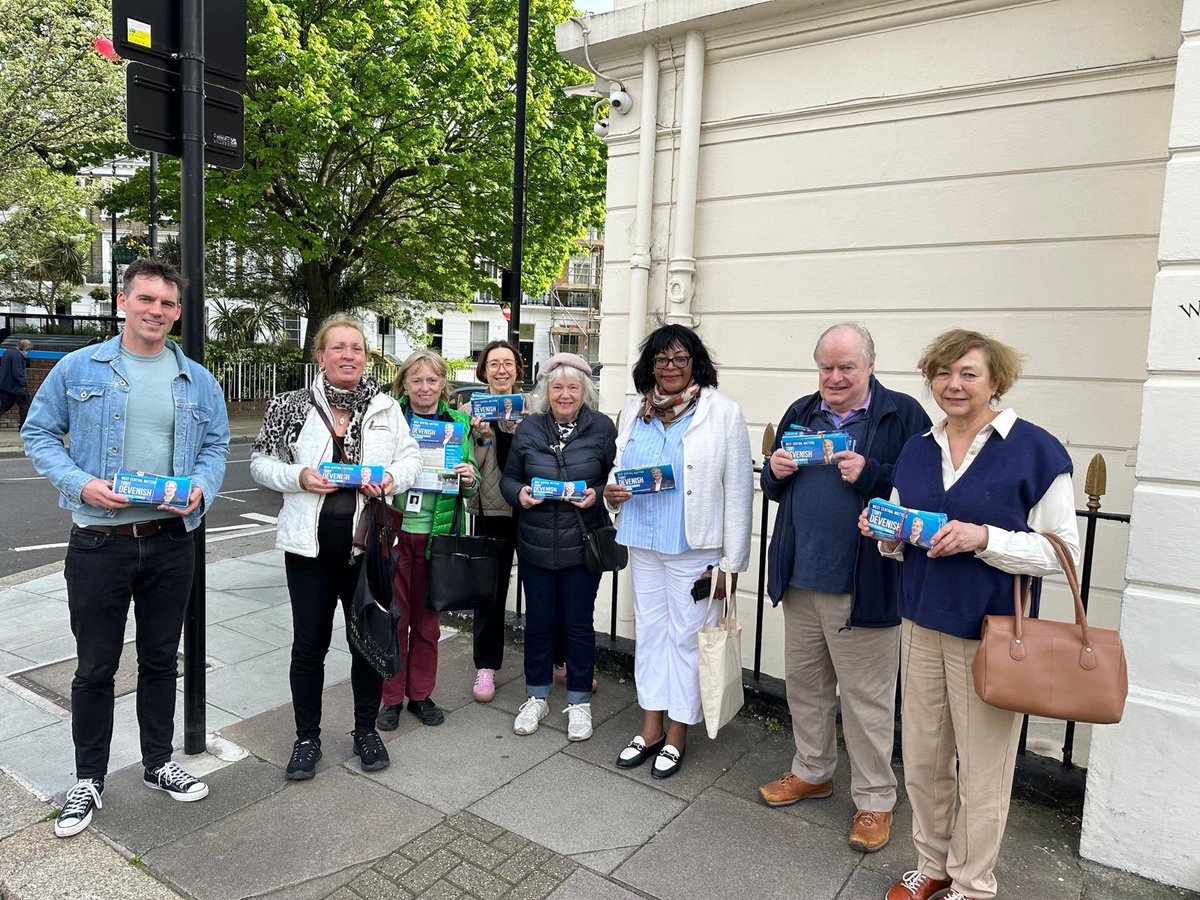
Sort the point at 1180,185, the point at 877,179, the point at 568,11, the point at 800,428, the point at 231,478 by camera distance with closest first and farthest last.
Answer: the point at 1180,185
the point at 800,428
the point at 877,179
the point at 231,478
the point at 568,11

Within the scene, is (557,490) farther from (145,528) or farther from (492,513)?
(145,528)

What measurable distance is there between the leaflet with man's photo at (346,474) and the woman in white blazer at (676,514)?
1.08 m

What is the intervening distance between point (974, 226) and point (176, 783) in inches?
181

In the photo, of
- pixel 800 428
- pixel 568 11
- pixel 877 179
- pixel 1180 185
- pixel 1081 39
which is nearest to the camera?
pixel 1180 185

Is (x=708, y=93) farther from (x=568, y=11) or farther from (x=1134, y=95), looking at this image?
(x=568, y=11)

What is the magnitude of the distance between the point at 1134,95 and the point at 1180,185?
150cm

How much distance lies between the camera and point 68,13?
16.4 m

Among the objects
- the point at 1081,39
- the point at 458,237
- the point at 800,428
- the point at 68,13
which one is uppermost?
the point at 68,13

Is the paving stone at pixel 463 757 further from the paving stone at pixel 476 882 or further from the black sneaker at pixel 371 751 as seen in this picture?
the paving stone at pixel 476 882

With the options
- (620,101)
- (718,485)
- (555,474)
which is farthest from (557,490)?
(620,101)

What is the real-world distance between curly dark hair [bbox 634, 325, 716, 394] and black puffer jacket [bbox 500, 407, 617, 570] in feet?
1.31

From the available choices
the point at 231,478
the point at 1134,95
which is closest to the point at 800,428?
the point at 1134,95

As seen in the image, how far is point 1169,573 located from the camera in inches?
106

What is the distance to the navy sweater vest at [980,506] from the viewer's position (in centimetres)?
238
